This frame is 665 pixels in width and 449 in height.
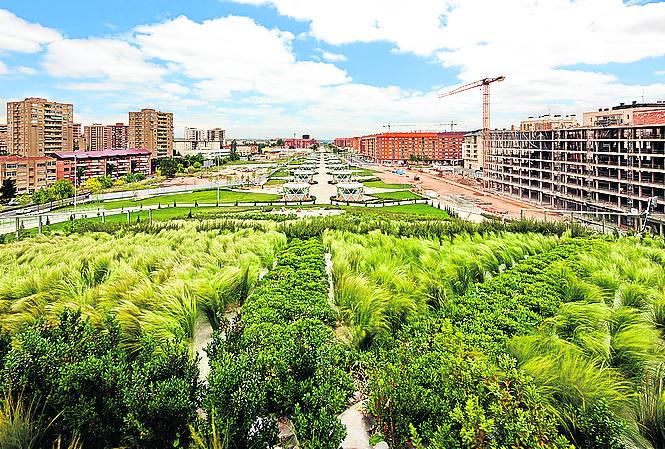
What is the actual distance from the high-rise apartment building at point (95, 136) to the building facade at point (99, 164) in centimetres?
5646

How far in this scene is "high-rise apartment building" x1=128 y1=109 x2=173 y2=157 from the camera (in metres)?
138

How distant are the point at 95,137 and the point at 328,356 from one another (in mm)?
179518

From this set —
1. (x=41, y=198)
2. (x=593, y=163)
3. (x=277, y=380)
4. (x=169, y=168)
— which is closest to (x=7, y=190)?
(x=41, y=198)

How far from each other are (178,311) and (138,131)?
150 metres

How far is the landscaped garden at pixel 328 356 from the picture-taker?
2.75 m

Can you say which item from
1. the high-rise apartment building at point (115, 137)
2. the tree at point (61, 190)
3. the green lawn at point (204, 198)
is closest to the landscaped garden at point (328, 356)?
the green lawn at point (204, 198)

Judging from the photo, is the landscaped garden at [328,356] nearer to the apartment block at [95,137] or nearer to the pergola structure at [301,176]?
the pergola structure at [301,176]

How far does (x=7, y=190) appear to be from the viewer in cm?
7094

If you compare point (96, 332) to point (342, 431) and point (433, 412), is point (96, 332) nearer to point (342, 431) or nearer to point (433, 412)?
point (342, 431)

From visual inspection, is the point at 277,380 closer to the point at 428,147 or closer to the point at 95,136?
the point at 428,147

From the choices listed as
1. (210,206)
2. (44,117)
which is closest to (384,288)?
(210,206)

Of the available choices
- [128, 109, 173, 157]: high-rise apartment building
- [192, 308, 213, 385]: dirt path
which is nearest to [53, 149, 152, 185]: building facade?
[128, 109, 173, 157]: high-rise apartment building

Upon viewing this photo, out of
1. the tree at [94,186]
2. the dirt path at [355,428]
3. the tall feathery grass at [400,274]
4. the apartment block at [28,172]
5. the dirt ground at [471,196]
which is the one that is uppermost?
the apartment block at [28,172]

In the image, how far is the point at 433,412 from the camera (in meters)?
2.82
